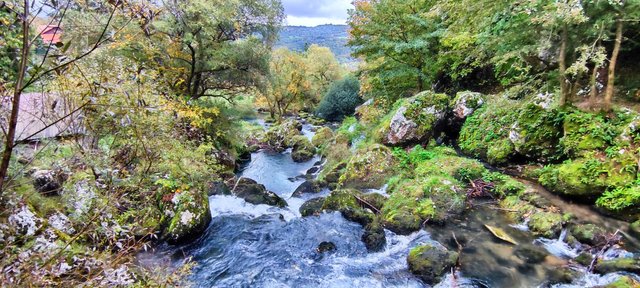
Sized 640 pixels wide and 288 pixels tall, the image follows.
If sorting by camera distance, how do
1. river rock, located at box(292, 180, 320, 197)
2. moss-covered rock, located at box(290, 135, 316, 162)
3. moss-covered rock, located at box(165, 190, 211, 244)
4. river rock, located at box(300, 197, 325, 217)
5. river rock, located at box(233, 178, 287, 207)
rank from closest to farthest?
moss-covered rock, located at box(165, 190, 211, 244)
river rock, located at box(300, 197, 325, 217)
river rock, located at box(233, 178, 287, 207)
river rock, located at box(292, 180, 320, 197)
moss-covered rock, located at box(290, 135, 316, 162)

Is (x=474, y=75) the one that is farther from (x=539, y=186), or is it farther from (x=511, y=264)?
(x=511, y=264)

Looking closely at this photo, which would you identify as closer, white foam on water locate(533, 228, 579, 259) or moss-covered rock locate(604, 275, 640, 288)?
moss-covered rock locate(604, 275, 640, 288)

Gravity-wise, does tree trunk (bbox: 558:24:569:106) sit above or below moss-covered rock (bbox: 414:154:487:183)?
above

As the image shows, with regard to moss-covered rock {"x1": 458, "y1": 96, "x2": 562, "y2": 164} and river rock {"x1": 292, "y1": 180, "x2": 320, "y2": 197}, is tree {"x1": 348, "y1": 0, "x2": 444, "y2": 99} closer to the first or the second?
moss-covered rock {"x1": 458, "y1": 96, "x2": 562, "y2": 164}

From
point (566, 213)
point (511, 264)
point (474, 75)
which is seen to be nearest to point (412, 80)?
point (474, 75)

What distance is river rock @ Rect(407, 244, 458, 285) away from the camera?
19.6 feet

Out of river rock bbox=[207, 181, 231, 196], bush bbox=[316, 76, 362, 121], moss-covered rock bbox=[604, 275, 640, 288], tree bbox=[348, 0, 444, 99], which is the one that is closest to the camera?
moss-covered rock bbox=[604, 275, 640, 288]

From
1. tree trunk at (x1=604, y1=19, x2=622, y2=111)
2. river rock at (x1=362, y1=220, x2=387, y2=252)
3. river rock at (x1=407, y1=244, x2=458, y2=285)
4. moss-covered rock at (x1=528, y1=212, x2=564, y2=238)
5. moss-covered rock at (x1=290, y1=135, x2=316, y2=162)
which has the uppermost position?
tree trunk at (x1=604, y1=19, x2=622, y2=111)

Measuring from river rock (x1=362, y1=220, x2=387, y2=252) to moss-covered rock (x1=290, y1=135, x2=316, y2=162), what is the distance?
418 inches

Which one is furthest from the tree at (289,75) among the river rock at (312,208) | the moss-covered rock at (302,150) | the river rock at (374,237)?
the river rock at (374,237)

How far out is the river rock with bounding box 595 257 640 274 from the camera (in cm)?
516

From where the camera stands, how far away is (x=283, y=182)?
556 inches

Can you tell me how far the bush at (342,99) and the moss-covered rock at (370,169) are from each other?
58.5ft

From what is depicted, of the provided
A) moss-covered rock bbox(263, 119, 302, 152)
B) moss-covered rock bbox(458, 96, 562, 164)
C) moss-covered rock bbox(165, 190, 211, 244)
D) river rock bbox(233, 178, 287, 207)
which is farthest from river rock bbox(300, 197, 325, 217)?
moss-covered rock bbox(263, 119, 302, 152)
